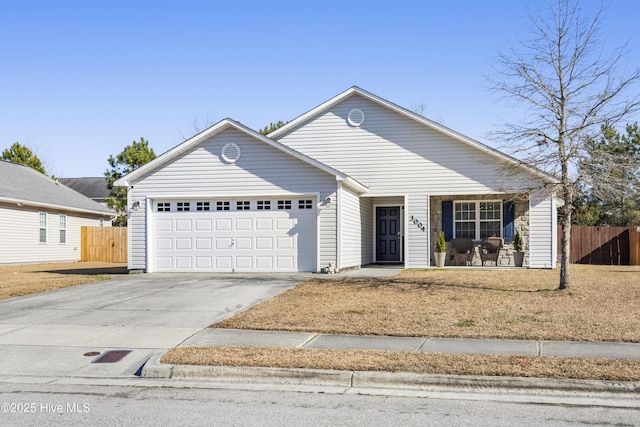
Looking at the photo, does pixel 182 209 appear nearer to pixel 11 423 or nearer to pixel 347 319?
pixel 347 319

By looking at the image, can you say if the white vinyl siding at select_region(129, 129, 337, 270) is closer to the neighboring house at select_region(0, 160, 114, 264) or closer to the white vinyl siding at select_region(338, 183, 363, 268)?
the white vinyl siding at select_region(338, 183, 363, 268)

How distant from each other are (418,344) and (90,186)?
58293 millimetres

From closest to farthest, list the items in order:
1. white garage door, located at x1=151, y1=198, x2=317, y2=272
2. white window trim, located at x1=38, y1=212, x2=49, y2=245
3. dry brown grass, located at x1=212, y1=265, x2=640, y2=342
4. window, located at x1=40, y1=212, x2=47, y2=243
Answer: dry brown grass, located at x1=212, y1=265, x2=640, y2=342, white garage door, located at x1=151, y1=198, x2=317, y2=272, white window trim, located at x1=38, y1=212, x2=49, y2=245, window, located at x1=40, y1=212, x2=47, y2=243

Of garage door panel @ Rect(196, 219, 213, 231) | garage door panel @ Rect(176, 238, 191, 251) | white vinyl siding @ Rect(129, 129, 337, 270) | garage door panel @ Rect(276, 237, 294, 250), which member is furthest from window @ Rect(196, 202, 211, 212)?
garage door panel @ Rect(276, 237, 294, 250)

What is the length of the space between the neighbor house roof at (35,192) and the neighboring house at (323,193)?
11046 mm

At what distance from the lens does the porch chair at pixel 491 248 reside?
21.8m

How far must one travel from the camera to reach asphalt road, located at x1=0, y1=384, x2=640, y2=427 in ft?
21.0

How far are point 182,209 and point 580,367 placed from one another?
15.0 meters

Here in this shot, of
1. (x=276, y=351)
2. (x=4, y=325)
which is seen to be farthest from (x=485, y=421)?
(x=4, y=325)

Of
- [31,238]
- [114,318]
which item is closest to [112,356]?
[114,318]

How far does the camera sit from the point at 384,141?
2283 cm

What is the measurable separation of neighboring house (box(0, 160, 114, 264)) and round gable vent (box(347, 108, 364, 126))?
1537cm

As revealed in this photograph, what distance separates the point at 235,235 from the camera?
20.4 metres

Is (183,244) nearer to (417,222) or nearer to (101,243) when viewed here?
(417,222)
